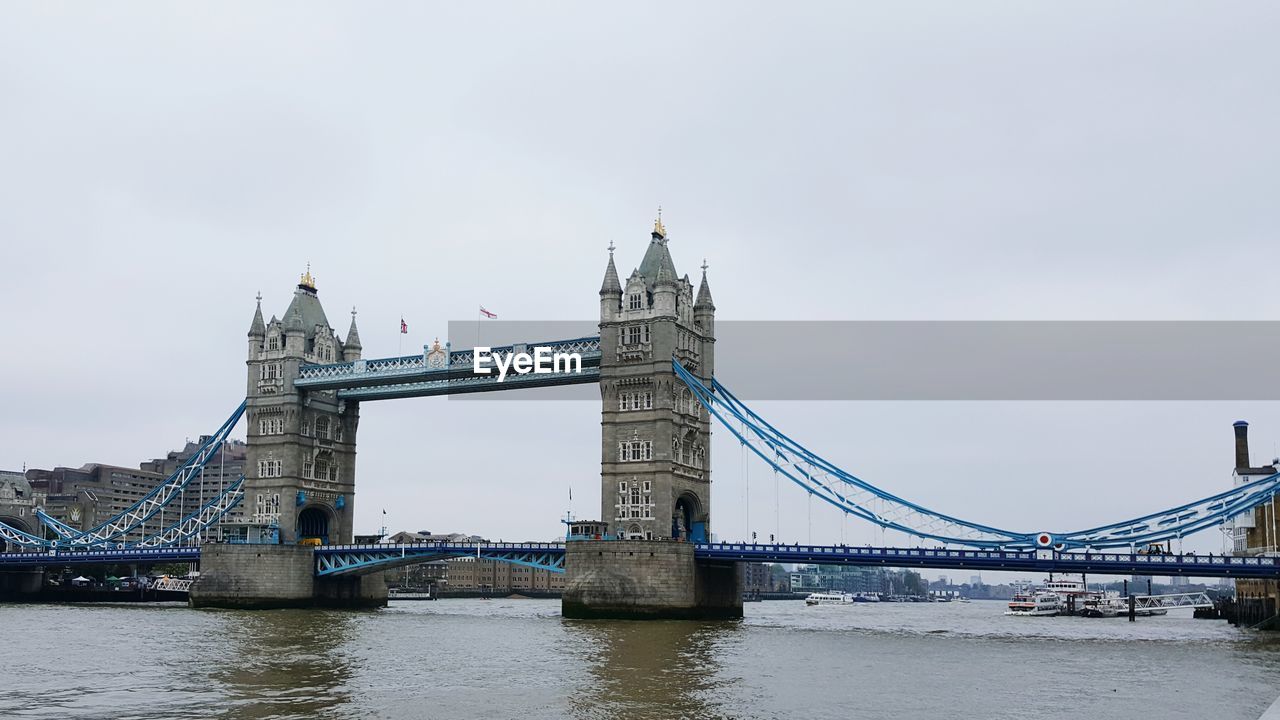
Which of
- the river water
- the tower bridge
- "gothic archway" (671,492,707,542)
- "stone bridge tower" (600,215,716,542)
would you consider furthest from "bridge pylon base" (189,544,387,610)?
"gothic archway" (671,492,707,542)

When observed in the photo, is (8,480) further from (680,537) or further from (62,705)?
(62,705)

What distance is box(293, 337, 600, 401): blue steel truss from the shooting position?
324 feet

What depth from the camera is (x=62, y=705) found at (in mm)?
38156

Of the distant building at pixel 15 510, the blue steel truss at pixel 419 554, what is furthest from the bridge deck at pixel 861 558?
the distant building at pixel 15 510

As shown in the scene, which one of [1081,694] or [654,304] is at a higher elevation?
[654,304]

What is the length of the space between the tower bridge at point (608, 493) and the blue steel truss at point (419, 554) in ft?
0.59

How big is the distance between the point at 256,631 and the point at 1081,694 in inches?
1869

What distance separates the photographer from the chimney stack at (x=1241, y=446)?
110 metres

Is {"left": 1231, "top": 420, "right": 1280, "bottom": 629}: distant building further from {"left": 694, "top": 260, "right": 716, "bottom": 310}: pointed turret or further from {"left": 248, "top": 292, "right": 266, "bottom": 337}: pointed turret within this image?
{"left": 248, "top": 292, "right": 266, "bottom": 337}: pointed turret

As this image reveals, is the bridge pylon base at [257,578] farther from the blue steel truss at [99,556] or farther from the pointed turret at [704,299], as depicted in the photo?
the pointed turret at [704,299]

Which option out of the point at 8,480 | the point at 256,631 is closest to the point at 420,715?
the point at 256,631

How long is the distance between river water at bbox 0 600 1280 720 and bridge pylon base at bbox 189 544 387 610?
2350 centimetres

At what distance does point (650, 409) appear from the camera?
9269cm

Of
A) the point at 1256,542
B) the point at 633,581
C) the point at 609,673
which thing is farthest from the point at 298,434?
the point at 1256,542
